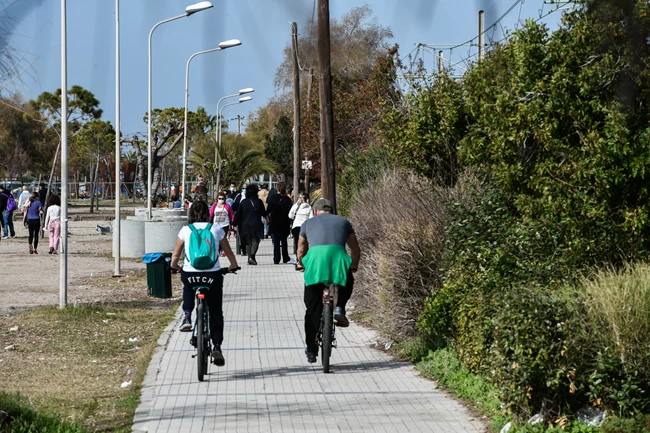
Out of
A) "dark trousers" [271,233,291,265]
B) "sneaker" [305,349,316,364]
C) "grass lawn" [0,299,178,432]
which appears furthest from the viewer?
"dark trousers" [271,233,291,265]

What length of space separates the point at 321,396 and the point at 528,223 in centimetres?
282

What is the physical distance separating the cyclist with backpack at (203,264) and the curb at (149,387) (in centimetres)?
59

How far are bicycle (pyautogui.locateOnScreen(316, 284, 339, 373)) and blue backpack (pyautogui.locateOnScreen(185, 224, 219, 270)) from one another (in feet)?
4.05

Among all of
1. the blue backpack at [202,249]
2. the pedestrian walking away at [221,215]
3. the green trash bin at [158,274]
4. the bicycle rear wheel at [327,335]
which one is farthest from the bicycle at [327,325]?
the pedestrian walking away at [221,215]

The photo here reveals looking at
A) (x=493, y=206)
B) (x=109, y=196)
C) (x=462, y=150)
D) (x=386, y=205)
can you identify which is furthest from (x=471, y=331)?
(x=109, y=196)

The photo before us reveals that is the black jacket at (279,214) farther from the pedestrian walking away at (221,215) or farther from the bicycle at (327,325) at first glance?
the bicycle at (327,325)

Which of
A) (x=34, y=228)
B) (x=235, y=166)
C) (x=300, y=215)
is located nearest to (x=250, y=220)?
(x=300, y=215)

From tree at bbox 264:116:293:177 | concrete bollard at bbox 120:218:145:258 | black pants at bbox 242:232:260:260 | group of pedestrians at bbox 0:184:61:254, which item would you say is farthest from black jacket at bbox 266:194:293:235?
tree at bbox 264:116:293:177

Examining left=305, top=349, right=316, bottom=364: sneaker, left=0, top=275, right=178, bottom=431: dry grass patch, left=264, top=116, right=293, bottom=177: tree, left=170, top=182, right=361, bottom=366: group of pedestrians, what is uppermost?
left=264, top=116, right=293, bottom=177: tree

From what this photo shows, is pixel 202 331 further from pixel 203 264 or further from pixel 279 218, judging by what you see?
pixel 279 218

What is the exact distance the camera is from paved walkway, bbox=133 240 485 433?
753cm

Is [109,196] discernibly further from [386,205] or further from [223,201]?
[386,205]

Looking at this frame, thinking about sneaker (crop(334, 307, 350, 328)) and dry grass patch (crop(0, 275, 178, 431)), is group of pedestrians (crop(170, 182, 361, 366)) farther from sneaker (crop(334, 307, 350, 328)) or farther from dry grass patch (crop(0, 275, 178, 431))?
dry grass patch (crop(0, 275, 178, 431))

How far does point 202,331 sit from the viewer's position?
9578 millimetres
